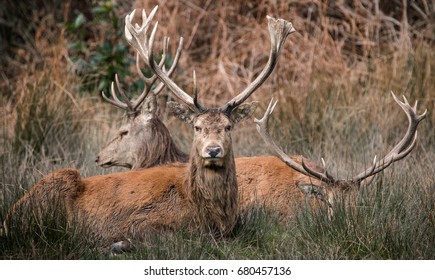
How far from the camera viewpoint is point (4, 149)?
8.87 metres

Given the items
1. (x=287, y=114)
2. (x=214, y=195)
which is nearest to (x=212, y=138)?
(x=214, y=195)

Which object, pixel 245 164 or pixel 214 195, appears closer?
pixel 214 195

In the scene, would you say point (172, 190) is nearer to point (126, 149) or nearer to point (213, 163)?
point (213, 163)

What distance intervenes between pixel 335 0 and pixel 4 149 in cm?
511

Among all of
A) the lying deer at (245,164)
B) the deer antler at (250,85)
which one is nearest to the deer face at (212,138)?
the deer antler at (250,85)

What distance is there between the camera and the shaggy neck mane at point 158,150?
7.94 m

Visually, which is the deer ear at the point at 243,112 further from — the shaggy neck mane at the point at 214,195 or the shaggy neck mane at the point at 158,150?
the shaggy neck mane at the point at 158,150

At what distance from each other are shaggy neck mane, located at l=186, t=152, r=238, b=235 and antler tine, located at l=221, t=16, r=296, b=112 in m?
0.42

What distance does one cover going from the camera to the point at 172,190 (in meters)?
6.56

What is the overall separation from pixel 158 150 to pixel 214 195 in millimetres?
1704

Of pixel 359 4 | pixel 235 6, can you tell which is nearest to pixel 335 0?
pixel 359 4

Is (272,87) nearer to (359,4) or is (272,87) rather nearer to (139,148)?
(359,4)

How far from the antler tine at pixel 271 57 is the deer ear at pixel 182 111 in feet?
0.89
